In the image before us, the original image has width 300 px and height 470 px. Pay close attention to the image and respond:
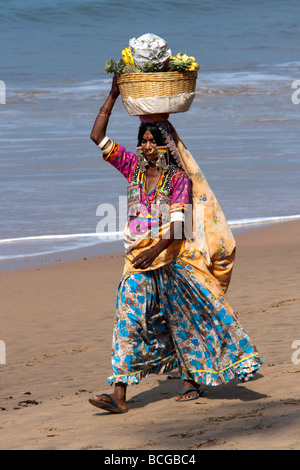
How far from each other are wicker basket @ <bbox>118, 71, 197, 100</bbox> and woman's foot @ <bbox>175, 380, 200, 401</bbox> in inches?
62.9

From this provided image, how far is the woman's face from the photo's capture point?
4.63 m

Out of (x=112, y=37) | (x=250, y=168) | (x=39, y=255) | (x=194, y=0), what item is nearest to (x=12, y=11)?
(x=112, y=37)

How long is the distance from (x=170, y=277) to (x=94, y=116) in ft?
54.4

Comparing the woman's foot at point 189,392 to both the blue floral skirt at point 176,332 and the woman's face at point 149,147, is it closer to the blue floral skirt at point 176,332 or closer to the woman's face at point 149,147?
the blue floral skirt at point 176,332

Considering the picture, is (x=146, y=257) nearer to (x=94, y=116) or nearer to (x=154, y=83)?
(x=154, y=83)

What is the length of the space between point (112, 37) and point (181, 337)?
3986cm

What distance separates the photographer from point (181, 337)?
476 centimetres

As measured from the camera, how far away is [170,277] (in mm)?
4668

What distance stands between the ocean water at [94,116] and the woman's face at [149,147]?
4.98 metres

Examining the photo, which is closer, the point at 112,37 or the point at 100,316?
the point at 100,316

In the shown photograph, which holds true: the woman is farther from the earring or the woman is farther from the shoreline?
the shoreline

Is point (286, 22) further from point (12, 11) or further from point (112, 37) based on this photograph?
point (12, 11)

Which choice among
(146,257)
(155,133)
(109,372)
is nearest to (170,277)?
(146,257)

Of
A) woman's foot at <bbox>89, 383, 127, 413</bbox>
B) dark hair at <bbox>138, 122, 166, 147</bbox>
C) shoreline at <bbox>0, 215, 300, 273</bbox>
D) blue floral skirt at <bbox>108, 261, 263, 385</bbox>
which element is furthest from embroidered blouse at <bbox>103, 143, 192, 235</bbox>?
shoreline at <bbox>0, 215, 300, 273</bbox>
